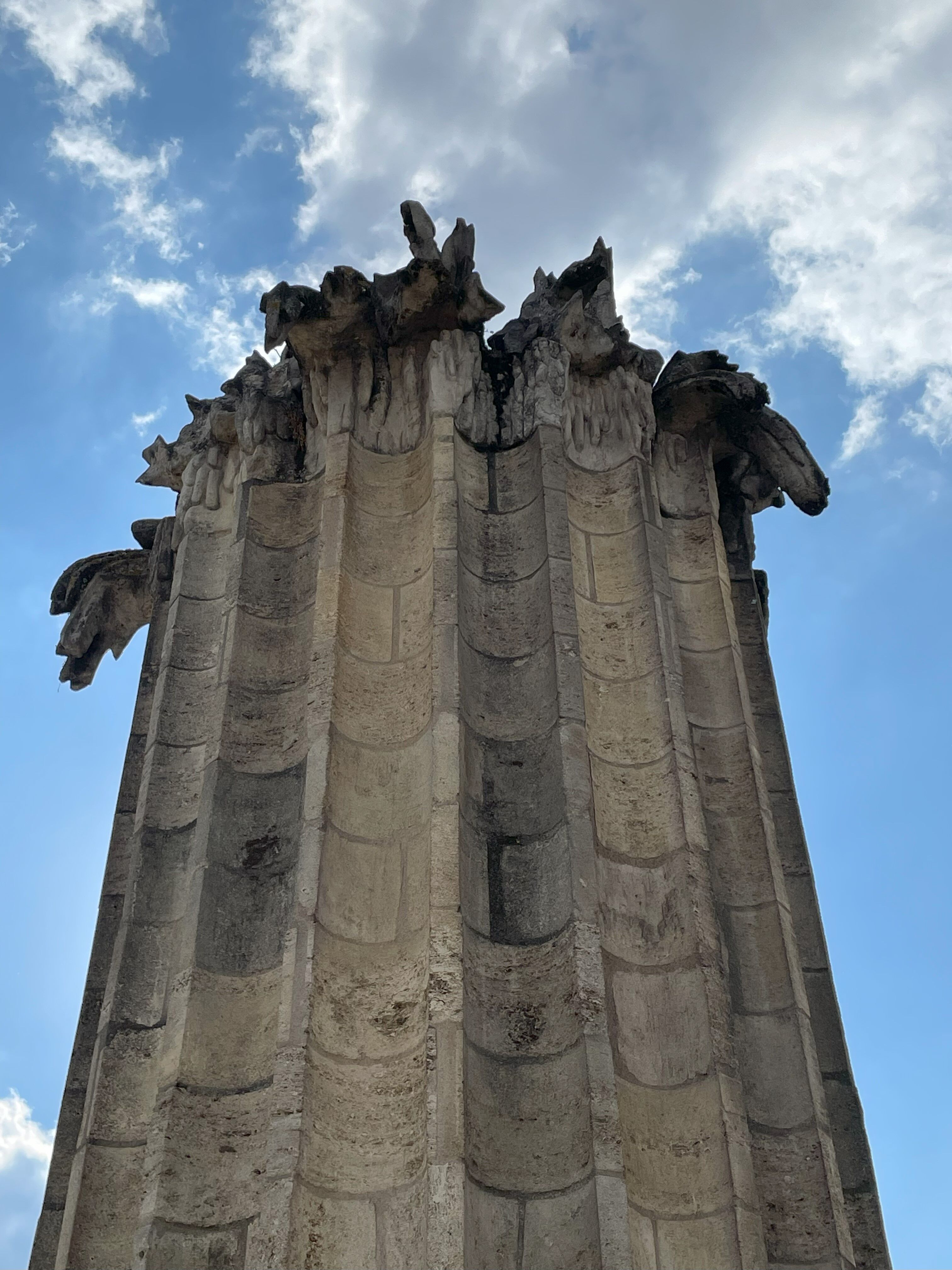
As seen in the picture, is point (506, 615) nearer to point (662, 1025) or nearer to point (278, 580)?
point (278, 580)

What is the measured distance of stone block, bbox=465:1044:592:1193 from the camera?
19.6ft

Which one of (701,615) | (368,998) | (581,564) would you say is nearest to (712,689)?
(701,615)

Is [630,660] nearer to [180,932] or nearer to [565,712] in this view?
[565,712]

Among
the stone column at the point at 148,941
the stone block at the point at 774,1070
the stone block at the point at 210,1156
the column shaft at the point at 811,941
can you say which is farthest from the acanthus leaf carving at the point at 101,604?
the stone block at the point at 774,1070

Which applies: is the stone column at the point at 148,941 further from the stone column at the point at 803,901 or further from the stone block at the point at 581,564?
the stone column at the point at 803,901

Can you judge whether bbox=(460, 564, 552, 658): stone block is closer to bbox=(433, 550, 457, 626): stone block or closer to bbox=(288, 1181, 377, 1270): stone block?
bbox=(433, 550, 457, 626): stone block

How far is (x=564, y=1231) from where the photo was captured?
5.81 m

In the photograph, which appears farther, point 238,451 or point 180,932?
point 238,451

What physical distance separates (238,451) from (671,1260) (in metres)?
5.91

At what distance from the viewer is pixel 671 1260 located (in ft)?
19.9

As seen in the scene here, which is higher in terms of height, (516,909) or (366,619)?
(366,619)

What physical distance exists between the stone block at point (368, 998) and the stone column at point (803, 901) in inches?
92.0

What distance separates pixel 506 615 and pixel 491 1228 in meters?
3.49

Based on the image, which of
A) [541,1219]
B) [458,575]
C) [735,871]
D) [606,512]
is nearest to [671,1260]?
[541,1219]
